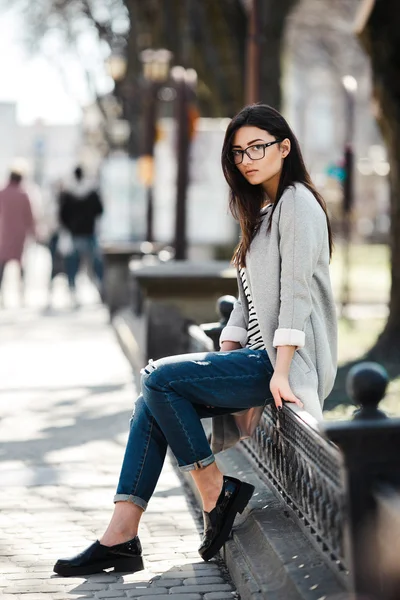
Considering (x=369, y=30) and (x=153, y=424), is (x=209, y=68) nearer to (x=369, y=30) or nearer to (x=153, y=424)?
(x=369, y=30)

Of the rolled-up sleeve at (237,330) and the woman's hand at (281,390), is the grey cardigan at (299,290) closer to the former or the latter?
the woman's hand at (281,390)

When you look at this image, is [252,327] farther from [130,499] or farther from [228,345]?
[130,499]

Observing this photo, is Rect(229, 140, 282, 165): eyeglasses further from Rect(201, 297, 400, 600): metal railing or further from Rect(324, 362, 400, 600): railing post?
Rect(324, 362, 400, 600): railing post

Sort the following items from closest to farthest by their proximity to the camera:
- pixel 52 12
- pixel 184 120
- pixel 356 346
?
pixel 356 346 < pixel 184 120 < pixel 52 12

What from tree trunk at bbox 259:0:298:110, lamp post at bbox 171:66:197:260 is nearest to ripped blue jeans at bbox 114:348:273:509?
lamp post at bbox 171:66:197:260

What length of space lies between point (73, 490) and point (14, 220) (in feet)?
37.2

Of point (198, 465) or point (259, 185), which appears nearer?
point (198, 465)

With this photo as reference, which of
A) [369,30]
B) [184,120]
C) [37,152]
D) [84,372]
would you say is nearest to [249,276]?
[84,372]

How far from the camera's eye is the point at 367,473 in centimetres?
321

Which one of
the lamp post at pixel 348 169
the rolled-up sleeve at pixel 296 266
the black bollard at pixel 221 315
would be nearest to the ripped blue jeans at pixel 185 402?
the rolled-up sleeve at pixel 296 266

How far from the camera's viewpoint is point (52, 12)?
34.4 meters

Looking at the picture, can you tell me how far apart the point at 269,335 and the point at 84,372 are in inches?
261

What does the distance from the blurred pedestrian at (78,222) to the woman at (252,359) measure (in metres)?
12.7

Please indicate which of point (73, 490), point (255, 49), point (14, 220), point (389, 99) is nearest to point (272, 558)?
point (73, 490)
